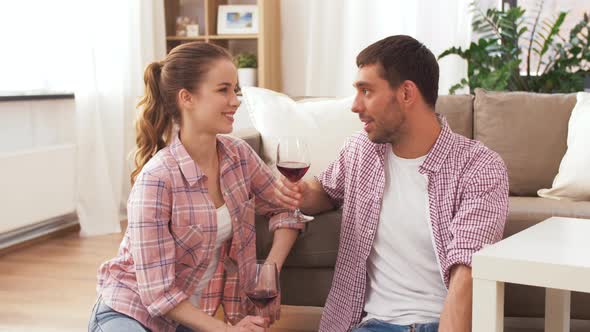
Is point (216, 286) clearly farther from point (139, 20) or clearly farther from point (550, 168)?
point (139, 20)

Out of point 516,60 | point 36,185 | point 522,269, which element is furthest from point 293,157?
point 36,185

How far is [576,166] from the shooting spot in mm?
2656

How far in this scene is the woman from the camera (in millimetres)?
1665

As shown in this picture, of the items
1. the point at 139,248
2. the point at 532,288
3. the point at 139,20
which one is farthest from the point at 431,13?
the point at 139,248

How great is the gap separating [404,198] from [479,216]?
0.23 metres

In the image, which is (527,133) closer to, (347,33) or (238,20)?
(347,33)

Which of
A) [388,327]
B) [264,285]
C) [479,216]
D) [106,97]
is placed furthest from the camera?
[106,97]

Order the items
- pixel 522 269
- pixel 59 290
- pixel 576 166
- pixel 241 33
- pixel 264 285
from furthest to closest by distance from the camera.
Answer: pixel 241 33
pixel 59 290
pixel 576 166
pixel 264 285
pixel 522 269

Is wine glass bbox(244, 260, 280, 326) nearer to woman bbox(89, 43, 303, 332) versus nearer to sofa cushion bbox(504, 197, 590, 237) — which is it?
woman bbox(89, 43, 303, 332)

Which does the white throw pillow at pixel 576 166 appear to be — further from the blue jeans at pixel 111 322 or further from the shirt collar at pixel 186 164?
the blue jeans at pixel 111 322

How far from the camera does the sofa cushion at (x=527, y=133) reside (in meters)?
2.83

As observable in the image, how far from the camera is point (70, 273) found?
3.44m

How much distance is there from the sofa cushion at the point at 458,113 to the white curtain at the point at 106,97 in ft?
7.10

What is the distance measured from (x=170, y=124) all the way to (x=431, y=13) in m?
3.07
